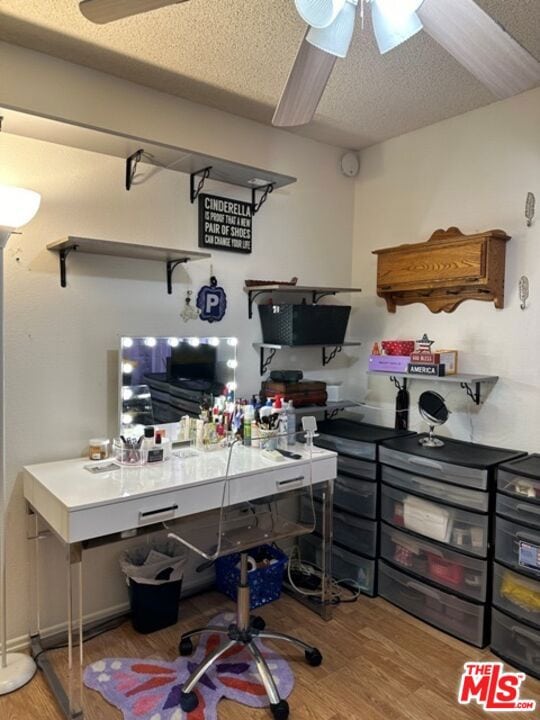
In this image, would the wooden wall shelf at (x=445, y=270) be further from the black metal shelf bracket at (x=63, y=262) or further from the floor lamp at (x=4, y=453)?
the floor lamp at (x=4, y=453)

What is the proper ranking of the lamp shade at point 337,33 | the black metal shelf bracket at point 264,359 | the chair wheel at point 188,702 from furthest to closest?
the black metal shelf bracket at point 264,359 < the chair wheel at point 188,702 < the lamp shade at point 337,33

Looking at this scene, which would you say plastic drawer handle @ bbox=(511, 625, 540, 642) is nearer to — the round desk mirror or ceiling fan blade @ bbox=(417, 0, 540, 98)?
the round desk mirror

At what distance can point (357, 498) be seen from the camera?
2.72m

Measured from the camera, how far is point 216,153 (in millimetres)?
2633

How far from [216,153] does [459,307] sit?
153cm

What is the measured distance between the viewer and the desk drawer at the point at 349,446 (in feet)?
8.79

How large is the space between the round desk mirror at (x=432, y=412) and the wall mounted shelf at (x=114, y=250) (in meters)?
1.36

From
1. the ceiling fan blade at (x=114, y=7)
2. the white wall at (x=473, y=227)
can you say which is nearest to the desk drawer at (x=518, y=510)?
the white wall at (x=473, y=227)

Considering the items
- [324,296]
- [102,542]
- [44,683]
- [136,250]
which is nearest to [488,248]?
[324,296]

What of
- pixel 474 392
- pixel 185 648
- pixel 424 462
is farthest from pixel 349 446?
pixel 185 648

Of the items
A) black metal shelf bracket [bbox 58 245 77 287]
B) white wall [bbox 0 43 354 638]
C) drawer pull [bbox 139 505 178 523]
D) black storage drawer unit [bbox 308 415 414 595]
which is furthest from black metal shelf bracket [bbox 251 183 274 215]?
drawer pull [bbox 139 505 178 523]

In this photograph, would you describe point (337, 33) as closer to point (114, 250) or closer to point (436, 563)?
point (114, 250)

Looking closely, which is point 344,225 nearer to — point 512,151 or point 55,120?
point 512,151

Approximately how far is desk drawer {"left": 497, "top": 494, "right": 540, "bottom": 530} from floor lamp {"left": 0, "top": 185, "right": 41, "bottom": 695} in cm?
205
